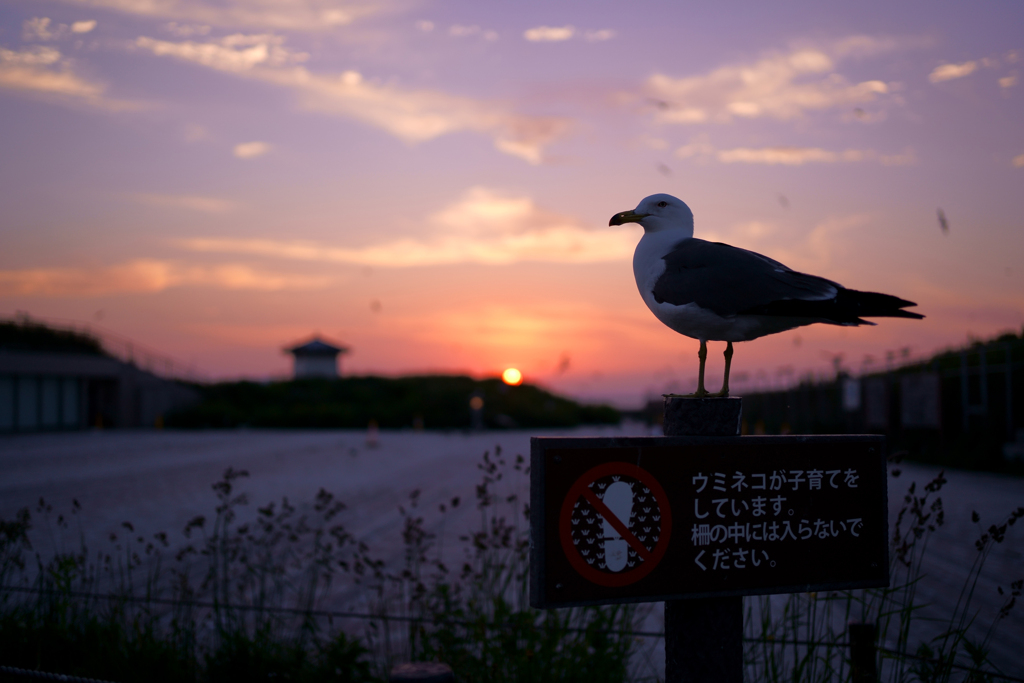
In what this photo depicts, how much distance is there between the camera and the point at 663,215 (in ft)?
9.18

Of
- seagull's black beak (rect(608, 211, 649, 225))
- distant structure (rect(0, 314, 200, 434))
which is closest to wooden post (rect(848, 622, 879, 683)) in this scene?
seagull's black beak (rect(608, 211, 649, 225))

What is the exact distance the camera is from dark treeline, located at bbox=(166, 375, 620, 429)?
40031mm

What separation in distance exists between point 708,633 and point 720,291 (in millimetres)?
1179

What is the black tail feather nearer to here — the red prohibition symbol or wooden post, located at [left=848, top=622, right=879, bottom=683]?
the red prohibition symbol

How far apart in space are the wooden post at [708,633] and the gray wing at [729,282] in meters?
0.36

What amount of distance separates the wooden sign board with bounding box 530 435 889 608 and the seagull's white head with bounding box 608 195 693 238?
2.78ft

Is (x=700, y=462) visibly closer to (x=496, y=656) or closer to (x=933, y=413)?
(x=496, y=656)

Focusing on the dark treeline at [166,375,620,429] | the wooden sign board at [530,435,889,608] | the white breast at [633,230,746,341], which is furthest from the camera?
the dark treeline at [166,375,620,429]

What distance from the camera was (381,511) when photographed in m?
11.3

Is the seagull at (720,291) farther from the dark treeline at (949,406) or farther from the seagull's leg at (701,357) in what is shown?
the dark treeline at (949,406)

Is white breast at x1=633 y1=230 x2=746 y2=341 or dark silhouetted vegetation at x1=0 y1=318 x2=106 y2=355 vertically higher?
dark silhouetted vegetation at x1=0 y1=318 x2=106 y2=355

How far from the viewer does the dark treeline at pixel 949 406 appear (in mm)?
18203

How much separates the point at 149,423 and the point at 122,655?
130 ft

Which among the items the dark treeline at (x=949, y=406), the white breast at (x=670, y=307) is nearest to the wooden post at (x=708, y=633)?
the white breast at (x=670, y=307)
